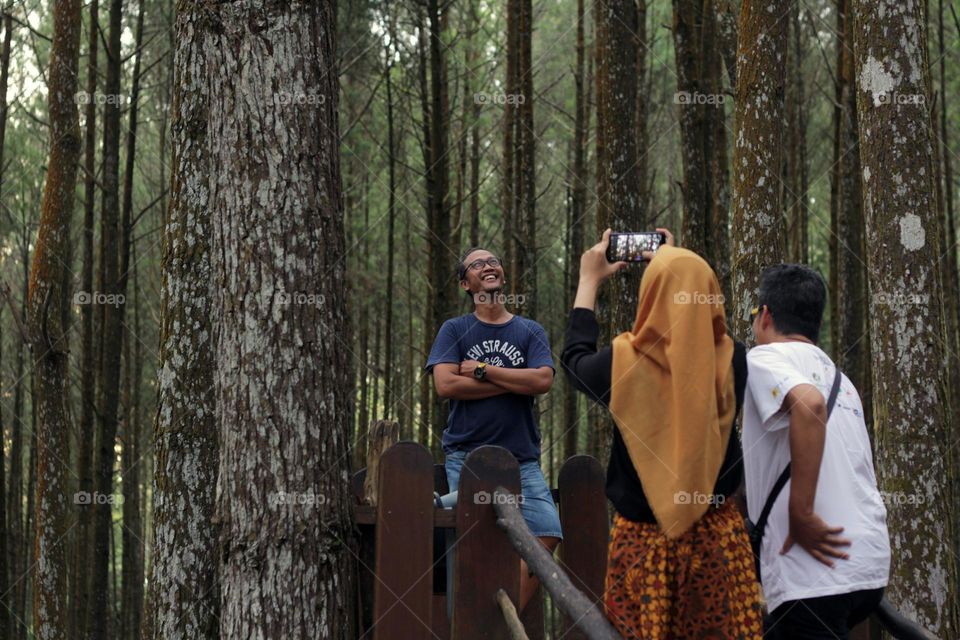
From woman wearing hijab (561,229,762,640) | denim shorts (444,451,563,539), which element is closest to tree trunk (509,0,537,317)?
denim shorts (444,451,563,539)

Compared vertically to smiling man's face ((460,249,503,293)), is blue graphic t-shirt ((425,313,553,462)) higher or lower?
lower

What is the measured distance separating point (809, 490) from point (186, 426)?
343 centimetres

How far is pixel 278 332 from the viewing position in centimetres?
399

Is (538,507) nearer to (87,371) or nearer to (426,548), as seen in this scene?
(426,548)

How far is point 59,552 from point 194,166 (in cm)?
529

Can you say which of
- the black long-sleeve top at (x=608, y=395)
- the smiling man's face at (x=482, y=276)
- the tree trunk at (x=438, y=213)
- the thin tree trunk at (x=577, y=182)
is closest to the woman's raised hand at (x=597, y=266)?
the black long-sleeve top at (x=608, y=395)

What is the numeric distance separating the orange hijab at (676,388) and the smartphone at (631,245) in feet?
0.61

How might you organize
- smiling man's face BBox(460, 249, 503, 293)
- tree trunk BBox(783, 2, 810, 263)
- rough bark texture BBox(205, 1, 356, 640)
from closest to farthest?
1. rough bark texture BBox(205, 1, 356, 640)
2. smiling man's face BBox(460, 249, 503, 293)
3. tree trunk BBox(783, 2, 810, 263)

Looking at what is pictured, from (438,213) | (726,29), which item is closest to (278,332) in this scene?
(726,29)

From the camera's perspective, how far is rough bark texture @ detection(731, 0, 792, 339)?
687 cm

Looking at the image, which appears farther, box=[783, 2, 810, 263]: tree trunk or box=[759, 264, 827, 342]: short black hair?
box=[783, 2, 810, 263]: tree trunk

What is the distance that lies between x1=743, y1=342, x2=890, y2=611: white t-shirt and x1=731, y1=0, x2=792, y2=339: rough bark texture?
3.51m

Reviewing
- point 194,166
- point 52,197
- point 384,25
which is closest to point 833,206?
point 384,25

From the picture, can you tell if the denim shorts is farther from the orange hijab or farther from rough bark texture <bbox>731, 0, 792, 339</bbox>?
rough bark texture <bbox>731, 0, 792, 339</bbox>
